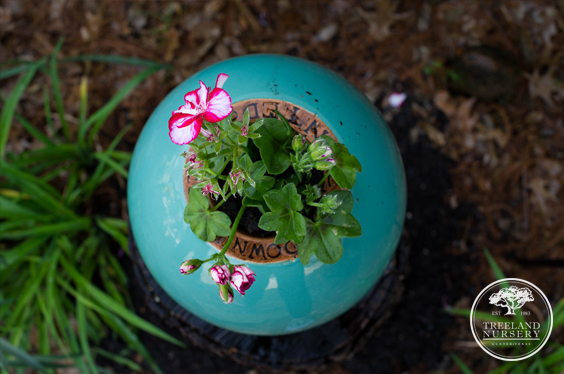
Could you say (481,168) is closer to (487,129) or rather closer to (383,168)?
(487,129)

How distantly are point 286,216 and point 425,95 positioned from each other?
3.88 feet

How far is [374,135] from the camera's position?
0.80 metres

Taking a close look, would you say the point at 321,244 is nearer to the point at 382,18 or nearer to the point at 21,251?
the point at 21,251

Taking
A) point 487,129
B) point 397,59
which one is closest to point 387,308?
point 487,129

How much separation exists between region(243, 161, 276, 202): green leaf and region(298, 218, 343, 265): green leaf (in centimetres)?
8

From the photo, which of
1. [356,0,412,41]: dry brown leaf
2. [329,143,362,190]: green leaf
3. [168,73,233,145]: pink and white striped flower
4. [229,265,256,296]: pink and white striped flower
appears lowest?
[356,0,412,41]: dry brown leaf

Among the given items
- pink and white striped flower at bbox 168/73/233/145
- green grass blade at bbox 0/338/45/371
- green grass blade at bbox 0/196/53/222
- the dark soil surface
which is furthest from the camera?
the dark soil surface

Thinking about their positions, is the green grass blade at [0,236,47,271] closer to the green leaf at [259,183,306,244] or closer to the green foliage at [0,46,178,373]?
the green foliage at [0,46,178,373]

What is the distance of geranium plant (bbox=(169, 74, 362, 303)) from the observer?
561 millimetres

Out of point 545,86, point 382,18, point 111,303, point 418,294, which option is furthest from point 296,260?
point 545,86

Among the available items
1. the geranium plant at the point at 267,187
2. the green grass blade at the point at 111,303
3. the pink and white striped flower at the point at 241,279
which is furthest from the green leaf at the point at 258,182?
the green grass blade at the point at 111,303

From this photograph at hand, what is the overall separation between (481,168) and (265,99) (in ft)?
3.76

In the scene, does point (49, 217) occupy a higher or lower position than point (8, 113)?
lower

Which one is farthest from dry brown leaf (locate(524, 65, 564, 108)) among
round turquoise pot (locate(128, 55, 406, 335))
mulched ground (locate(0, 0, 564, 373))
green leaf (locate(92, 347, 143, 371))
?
green leaf (locate(92, 347, 143, 371))
